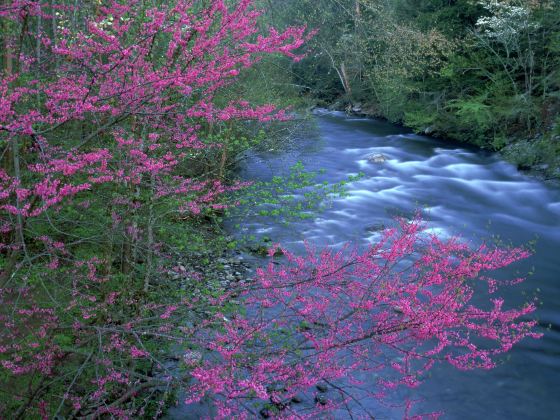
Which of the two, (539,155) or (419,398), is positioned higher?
(539,155)

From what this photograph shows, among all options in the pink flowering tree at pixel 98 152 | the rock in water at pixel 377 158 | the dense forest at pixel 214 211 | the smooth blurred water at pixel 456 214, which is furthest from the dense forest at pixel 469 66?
the pink flowering tree at pixel 98 152

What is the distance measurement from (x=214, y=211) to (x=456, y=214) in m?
7.01

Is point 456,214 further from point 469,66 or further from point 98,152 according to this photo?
point 98,152

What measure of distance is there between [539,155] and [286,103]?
344 inches

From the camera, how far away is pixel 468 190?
49.9 feet

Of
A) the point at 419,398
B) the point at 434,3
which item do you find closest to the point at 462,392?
the point at 419,398

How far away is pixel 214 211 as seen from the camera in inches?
373

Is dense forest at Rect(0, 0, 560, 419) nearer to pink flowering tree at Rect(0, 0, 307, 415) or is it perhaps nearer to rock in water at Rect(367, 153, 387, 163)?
pink flowering tree at Rect(0, 0, 307, 415)

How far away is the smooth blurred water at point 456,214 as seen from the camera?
22.0ft

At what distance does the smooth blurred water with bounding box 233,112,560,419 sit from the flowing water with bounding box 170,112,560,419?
20 mm

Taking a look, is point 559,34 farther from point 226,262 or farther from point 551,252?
point 226,262

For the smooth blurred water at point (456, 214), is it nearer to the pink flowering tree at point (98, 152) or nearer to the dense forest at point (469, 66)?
the dense forest at point (469, 66)

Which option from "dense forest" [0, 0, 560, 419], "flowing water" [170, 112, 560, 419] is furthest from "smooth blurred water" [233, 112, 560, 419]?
"dense forest" [0, 0, 560, 419]

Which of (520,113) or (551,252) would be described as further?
(520,113)
